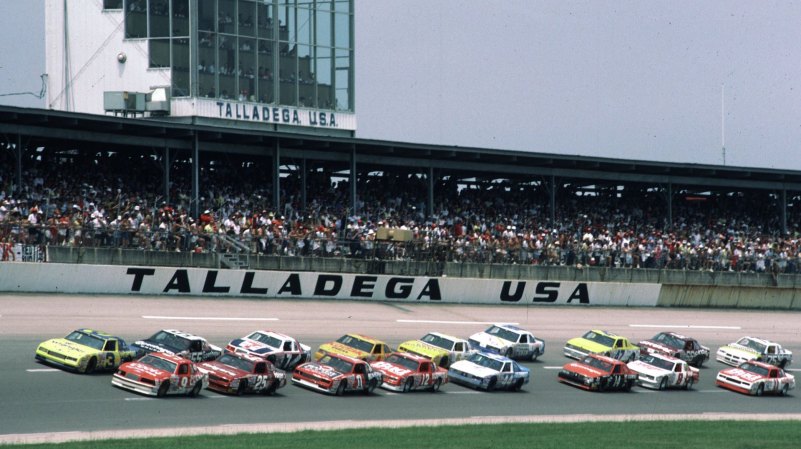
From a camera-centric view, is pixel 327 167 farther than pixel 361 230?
Yes

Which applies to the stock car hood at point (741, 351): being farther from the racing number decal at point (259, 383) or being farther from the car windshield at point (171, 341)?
the car windshield at point (171, 341)

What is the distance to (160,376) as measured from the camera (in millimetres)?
27234

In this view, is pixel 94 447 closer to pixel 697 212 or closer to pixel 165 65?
pixel 165 65

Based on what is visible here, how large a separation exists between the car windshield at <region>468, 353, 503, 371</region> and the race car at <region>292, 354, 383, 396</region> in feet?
11.6

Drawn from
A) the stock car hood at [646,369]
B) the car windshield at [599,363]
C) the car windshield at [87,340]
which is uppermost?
the car windshield at [87,340]

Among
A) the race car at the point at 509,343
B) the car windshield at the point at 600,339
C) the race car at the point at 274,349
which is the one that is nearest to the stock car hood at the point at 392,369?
the race car at the point at 274,349

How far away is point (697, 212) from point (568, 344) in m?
32.0

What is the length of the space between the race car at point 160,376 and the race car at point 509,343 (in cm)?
1150

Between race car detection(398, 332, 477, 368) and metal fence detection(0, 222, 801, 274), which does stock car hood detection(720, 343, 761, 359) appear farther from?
metal fence detection(0, 222, 801, 274)

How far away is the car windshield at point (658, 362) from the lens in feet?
117

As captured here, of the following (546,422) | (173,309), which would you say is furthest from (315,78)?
(546,422)

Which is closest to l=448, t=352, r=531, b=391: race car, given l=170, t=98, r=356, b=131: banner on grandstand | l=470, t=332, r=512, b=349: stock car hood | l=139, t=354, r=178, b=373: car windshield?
l=470, t=332, r=512, b=349: stock car hood

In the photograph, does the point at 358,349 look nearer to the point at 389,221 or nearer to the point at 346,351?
the point at 346,351

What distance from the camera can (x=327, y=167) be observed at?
5875cm
